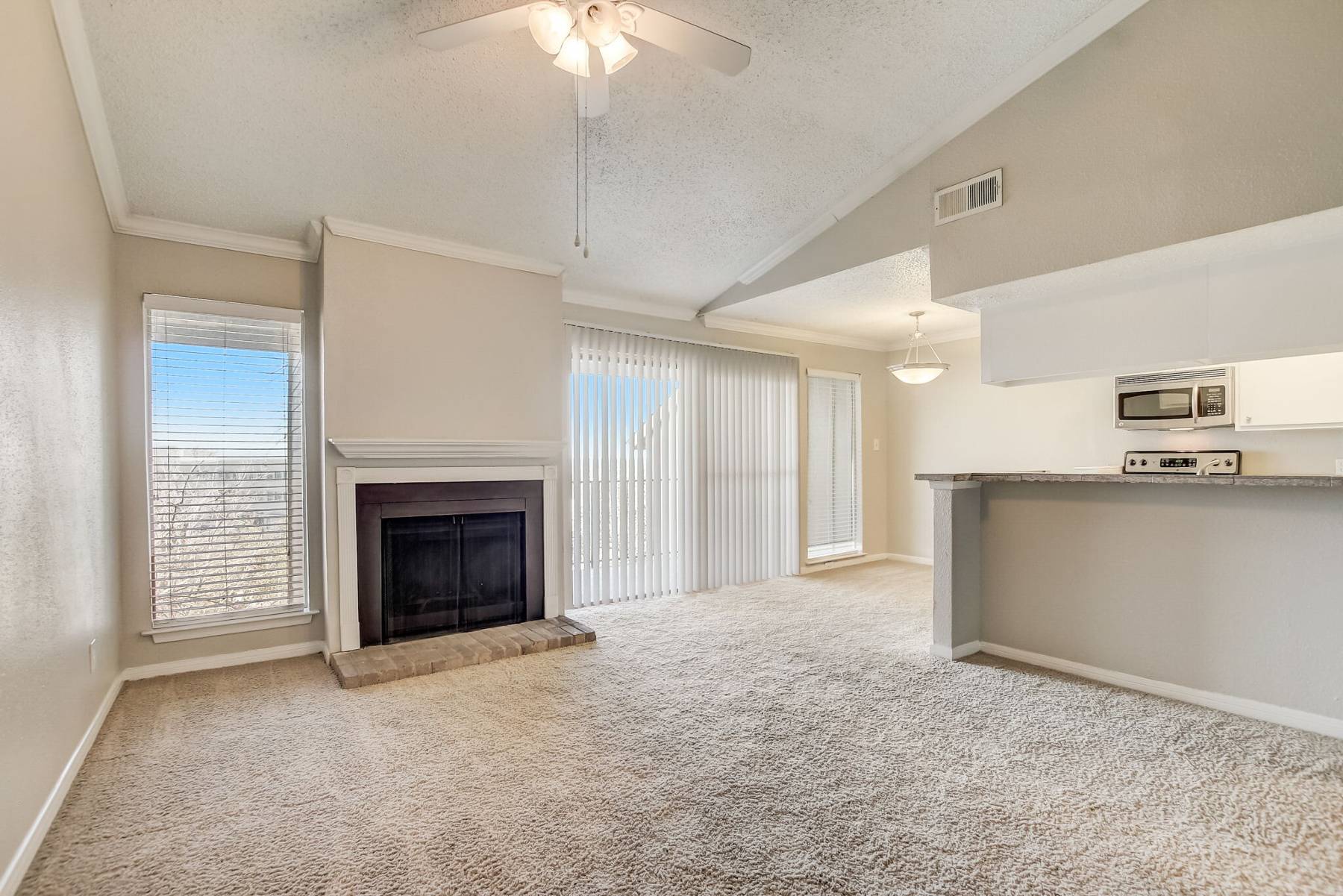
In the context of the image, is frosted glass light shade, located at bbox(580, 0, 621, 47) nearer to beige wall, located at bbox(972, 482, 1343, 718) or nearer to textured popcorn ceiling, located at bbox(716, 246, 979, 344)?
textured popcorn ceiling, located at bbox(716, 246, 979, 344)

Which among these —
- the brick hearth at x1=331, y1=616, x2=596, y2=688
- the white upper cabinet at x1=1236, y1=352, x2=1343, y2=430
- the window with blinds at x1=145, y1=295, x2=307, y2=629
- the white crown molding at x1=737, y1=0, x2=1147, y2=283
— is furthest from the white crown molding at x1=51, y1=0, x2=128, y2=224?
the white upper cabinet at x1=1236, y1=352, x2=1343, y2=430

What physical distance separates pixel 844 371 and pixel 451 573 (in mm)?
4472

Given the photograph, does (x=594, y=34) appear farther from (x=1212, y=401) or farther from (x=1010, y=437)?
(x=1010, y=437)

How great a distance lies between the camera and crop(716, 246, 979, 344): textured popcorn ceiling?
13.5 ft

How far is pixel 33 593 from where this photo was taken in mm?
1892

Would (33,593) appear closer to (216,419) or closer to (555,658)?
(216,419)

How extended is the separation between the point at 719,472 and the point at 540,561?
76.1 inches

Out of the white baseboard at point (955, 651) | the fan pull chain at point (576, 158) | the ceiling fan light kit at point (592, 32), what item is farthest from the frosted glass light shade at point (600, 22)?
the white baseboard at point (955, 651)

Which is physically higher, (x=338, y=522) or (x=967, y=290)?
(x=967, y=290)

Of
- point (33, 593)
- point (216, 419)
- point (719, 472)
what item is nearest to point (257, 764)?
point (33, 593)

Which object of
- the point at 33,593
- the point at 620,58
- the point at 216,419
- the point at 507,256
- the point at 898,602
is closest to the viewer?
the point at 33,593

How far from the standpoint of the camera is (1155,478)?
116 inches

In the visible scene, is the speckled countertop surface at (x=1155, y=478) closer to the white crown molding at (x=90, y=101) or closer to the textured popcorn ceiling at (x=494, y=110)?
the textured popcorn ceiling at (x=494, y=110)

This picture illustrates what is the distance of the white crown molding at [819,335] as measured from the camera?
5.61 m
